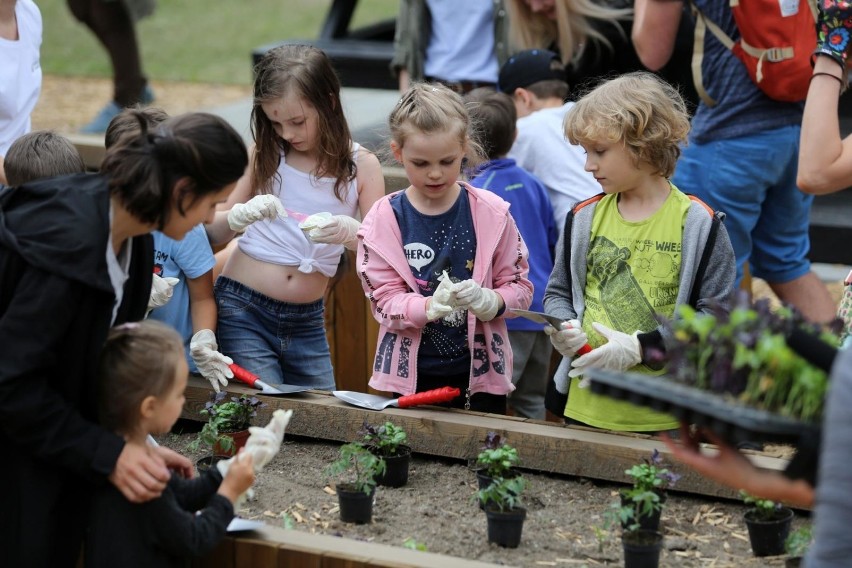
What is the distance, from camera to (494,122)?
3982mm

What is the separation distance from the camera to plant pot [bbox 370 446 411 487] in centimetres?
316

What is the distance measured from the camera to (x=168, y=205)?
237 cm

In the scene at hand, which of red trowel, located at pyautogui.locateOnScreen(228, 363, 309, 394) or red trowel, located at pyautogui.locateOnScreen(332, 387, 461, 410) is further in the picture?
red trowel, located at pyautogui.locateOnScreen(228, 363, 309, 394)

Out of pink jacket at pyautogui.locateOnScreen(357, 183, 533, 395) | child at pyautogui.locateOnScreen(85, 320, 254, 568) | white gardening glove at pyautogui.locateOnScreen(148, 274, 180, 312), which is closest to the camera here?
child at pyautogui.locateOnScreen(85, 320, 254, 568)

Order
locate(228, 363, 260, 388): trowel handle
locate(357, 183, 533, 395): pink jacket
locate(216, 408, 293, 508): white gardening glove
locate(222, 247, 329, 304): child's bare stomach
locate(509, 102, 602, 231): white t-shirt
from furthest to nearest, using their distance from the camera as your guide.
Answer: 1. locate(509, 102, 602, 231): white t-shirt
2. locate(222, 247, 329, 304): child's bare stomach
3. locate(228, 363, 260, 388): trowel handle
4. locate(357, 183, 533, 395): pink jacket
5. locate(216, 408, 293, 508): white gardening glove

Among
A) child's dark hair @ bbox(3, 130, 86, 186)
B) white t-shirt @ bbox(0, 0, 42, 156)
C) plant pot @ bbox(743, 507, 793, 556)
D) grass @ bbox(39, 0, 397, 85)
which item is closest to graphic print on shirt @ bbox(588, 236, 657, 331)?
plant pot @ bbox(743, 507, 793, 556)

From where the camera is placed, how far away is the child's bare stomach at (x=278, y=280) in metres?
3.69

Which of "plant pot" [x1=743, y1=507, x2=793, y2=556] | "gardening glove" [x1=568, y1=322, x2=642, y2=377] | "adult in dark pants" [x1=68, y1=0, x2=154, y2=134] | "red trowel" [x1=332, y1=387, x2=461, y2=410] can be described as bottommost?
"plant pot" [x1=743, y1=507, x2=793, y2=556]

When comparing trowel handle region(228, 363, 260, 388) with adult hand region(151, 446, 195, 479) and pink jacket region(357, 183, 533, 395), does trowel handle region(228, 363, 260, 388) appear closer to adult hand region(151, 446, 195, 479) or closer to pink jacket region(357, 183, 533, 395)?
pink jacket region(357, 183, 533, 395)

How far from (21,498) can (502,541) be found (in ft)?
3.68

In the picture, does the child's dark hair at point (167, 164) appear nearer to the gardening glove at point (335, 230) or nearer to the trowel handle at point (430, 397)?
the gardening glove at point (335, 230)

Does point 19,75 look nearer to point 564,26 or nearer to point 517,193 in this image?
point 517,193

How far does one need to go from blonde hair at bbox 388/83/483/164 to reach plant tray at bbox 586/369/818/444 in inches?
56.5

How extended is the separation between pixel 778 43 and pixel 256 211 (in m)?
1.80
